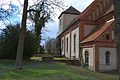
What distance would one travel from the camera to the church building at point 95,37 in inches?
1105

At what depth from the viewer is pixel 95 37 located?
28406 millimetres

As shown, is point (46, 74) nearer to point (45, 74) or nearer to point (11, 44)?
point (45, 74)

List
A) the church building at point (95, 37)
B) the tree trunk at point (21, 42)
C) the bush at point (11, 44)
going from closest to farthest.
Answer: the tree trunk at point (21, 42) → the church building at point (95, 37) → the bush at point (11, 44)

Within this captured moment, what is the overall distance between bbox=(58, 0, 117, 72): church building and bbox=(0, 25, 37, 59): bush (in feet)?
24.2

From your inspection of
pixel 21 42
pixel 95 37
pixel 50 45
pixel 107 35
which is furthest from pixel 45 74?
pixel 50 45

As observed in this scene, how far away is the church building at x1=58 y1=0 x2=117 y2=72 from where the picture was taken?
28.1 m

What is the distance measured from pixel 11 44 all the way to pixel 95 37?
1228cm

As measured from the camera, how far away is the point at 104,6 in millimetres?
37281

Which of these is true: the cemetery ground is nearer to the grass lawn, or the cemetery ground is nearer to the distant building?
the grass lawn

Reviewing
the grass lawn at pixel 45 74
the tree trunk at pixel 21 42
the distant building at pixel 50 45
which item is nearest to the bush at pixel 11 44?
the grass lawn at pixel 45 74

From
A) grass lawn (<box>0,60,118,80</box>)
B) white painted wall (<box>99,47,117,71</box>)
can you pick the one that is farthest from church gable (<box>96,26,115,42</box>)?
grass lawn (<box>0,60,118,80</box>)

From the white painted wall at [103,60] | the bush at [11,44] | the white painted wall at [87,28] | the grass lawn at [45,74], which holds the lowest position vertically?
the grass lawn at [45,74]

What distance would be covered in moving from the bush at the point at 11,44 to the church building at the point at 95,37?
7.39 m

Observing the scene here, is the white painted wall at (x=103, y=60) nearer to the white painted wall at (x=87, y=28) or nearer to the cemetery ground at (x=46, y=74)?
the cemetery ground at (x=46, y=74)
